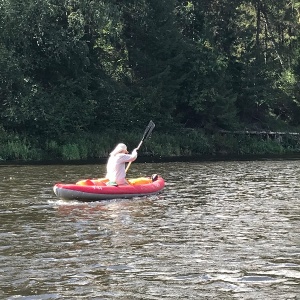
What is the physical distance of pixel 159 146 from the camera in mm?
39594

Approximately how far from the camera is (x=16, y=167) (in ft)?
96.9

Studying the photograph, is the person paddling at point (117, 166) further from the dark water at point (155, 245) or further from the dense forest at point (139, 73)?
the dense forest at point (139, 73)

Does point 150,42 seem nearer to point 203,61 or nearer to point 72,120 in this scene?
point 203,61

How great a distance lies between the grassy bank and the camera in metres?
35.7

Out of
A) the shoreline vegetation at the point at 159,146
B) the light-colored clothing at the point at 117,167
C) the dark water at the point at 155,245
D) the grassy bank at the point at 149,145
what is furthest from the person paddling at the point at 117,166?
the grassy bank at the point at 149,145

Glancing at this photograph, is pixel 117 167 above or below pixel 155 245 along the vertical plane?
above

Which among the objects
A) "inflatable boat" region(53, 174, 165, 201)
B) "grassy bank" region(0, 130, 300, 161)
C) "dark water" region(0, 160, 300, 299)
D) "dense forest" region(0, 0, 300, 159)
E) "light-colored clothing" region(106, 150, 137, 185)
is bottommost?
"dark water" region(0, 160, 300, 299)

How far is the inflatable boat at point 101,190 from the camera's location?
17.6 m

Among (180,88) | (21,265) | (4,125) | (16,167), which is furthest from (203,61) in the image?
(21,265)

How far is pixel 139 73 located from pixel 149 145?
7294 millimetres

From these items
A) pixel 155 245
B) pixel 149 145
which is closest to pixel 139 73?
pixel 149 145

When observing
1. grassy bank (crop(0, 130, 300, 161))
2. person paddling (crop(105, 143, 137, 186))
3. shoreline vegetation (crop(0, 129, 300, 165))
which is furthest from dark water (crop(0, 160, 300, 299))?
grassy bank (crop(0, 130, 300, 161))

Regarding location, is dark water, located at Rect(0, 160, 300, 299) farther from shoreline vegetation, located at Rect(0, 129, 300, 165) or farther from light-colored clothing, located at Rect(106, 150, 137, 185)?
shoreline vegetation, located at Rect(0, 129, 300, 165)

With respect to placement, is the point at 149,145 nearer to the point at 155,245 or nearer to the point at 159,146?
the point at 159,146
